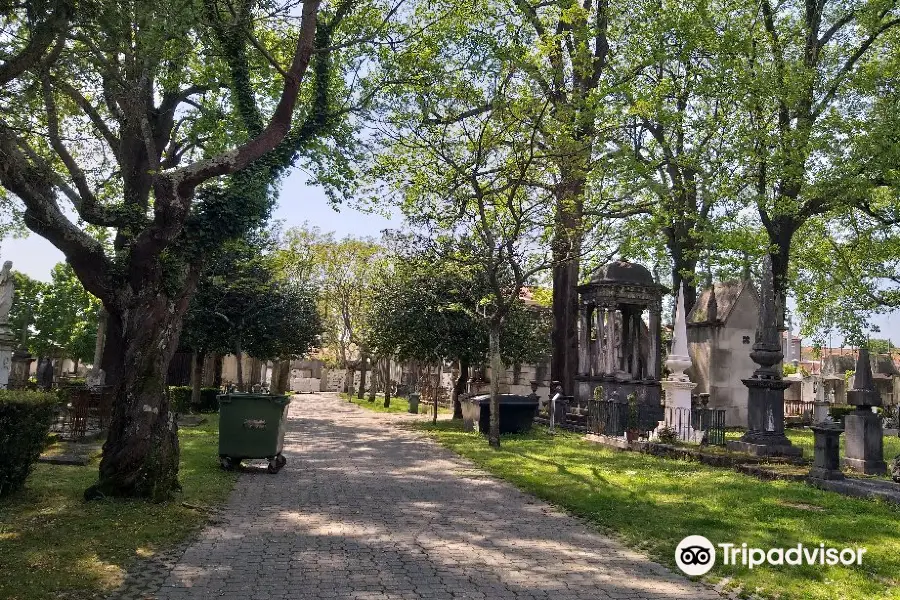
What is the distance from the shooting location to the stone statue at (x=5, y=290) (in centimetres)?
1825

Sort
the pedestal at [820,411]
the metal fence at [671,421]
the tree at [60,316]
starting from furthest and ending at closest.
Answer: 1. the tree at [60,316]
2. the pedestal at [820,411]
3. the metal fence at [671,421]

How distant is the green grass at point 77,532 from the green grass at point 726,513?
16.2 ft

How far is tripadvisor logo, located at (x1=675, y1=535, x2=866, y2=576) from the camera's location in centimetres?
664

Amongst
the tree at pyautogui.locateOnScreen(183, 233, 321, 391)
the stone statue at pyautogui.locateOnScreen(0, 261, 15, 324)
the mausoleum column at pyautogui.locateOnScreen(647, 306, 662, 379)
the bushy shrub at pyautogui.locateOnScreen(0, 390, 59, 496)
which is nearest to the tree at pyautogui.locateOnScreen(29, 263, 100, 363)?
the tree at pyautogui.locateOnScreen(183, 233, 321, 391)

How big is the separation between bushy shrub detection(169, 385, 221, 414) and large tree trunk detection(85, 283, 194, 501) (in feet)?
54.4

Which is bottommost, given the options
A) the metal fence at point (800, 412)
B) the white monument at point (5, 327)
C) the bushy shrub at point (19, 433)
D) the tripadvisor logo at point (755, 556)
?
the tripadvisor logo at point (755, 556)

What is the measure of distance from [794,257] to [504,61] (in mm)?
17981

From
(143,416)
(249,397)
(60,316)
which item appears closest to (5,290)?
(249,397)

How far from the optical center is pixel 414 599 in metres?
5.37

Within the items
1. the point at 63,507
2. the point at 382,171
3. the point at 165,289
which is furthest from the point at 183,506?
the point at 382,171

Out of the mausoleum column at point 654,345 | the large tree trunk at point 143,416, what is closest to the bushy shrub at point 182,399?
the mausoleum column at point 654,345

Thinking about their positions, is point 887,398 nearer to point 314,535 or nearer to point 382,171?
point 382,171

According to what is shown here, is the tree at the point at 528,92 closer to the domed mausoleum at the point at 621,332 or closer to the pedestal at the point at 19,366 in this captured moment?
the domed mausoleum at the point at 621,332

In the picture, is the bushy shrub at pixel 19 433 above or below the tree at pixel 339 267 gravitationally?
below
